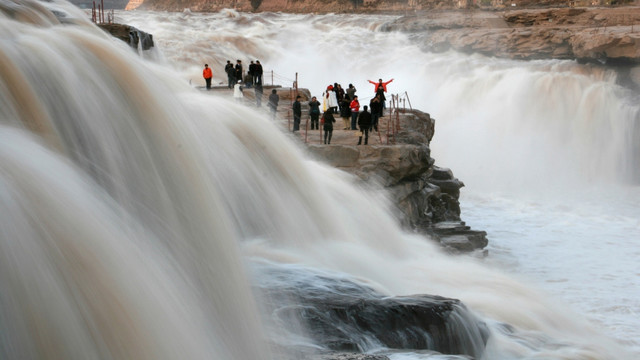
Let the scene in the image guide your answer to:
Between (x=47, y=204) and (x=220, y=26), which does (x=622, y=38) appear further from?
(x=47, y=204)

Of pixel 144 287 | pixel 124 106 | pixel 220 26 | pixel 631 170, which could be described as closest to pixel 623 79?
pixel 631 170

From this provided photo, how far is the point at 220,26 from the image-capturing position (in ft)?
149

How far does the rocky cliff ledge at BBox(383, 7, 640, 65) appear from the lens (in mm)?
31969

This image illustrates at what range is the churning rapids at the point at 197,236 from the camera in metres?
5.71

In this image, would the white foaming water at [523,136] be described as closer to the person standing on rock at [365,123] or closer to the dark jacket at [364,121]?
the person standing on rock at [365,123]

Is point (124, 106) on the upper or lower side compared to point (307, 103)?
upper

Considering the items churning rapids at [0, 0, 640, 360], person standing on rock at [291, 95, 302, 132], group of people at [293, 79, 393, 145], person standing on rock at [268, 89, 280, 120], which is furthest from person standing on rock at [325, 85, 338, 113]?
churning rapids at [0, 0, 640, 360]

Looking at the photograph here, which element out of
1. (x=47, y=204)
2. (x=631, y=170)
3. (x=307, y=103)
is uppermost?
(x=47, y=204)

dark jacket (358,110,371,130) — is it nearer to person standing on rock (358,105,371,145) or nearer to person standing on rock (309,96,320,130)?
person standing on rock (358,105,371,145)

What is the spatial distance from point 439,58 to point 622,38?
9.32 m

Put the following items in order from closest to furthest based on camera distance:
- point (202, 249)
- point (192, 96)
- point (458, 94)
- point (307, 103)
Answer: point (202, 249), point (192, 96), point (307, 103), point (458, 94)

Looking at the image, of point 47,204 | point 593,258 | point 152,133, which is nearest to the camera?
point 47,204

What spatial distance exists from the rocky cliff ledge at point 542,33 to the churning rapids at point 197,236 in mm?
7489

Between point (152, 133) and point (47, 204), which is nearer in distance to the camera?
point (47, 204)
